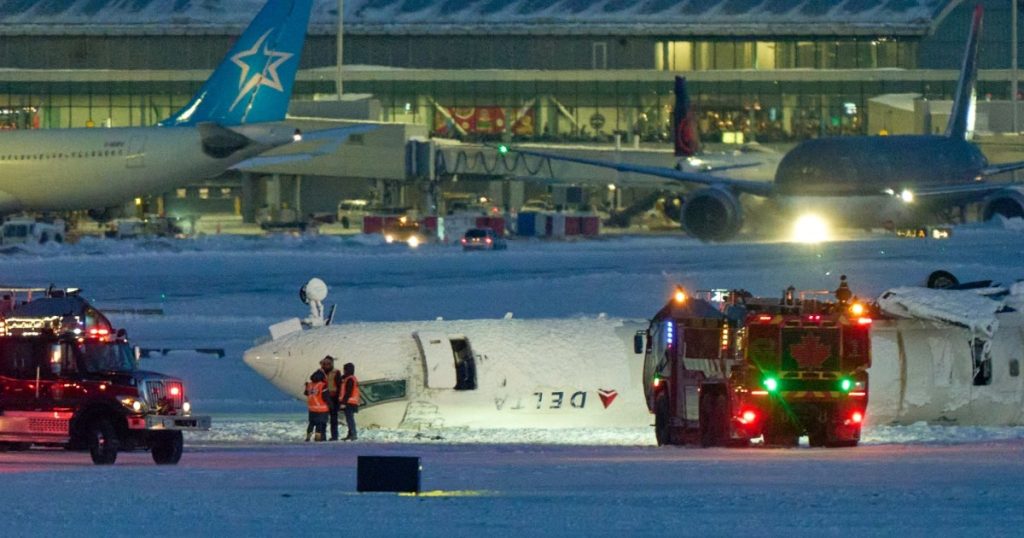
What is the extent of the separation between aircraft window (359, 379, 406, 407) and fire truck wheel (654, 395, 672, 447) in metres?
4.41

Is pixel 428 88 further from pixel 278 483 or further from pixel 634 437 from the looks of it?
pixel 278 483

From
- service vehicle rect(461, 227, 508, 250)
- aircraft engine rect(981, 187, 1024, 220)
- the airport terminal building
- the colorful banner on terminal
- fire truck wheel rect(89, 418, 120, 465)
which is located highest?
the airport terminal building

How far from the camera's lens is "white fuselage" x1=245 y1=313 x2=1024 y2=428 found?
→ 28.8m

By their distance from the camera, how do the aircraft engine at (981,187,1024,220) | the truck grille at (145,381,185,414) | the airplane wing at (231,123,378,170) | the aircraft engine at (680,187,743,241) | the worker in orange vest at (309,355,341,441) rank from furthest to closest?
the aircraft engine at (680,187,743,241) < the aircraft engine at (981,187,1024,220) < the airplane wing at (231,123,378,170) < the worker in orange vest at (309,355,341,441) < the truck grille at (145,381,185,414)

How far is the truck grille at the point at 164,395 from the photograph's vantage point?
2300 centimetres

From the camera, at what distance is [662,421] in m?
26.0

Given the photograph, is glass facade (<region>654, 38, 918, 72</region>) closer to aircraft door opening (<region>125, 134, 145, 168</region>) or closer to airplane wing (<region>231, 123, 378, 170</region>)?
airplane wing (<region>231, 123, 378, 170</region>)

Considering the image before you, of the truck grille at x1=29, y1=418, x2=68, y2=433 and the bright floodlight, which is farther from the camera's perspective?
the bright floodlight

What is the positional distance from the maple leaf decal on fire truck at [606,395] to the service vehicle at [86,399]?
791 cm

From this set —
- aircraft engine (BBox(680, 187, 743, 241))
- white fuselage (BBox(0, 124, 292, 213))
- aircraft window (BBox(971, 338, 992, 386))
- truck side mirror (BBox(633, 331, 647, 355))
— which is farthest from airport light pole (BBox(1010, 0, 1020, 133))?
Result: truck side mirror (BBox(633, 331, 647, 355))

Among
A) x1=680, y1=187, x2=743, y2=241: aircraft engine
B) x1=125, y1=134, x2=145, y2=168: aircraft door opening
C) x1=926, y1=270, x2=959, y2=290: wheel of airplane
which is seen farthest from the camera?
x1=680, y1=187, x2=743, y2=241: aircraft engine

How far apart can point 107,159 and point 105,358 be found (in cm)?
4184

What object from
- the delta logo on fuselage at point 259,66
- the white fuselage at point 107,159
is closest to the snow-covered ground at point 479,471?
the white fuselage at point 107,159

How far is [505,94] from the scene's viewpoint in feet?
377
